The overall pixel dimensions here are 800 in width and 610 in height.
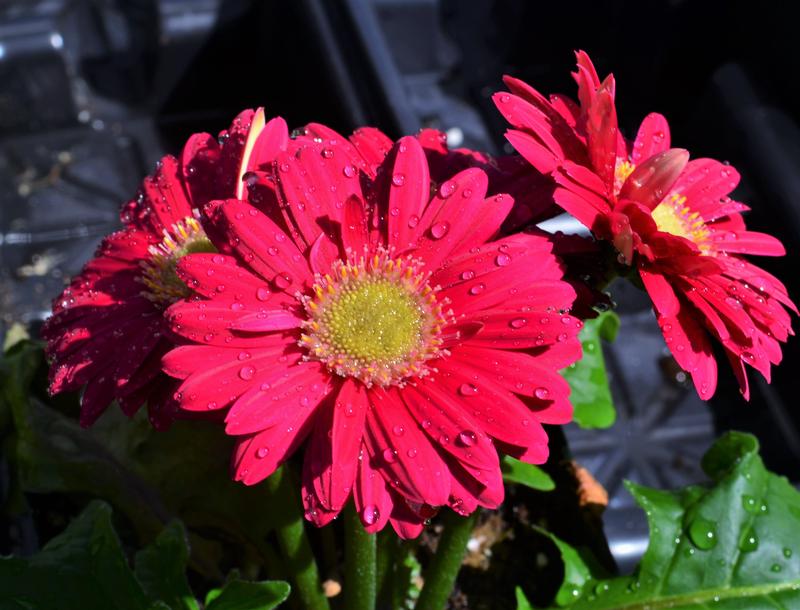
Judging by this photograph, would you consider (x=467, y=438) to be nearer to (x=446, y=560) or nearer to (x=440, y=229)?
(x=440, y=229)

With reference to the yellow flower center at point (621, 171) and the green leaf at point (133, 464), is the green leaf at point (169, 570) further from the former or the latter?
the yellow flower center at point (621, 171)

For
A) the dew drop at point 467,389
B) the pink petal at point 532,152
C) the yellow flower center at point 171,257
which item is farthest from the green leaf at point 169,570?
the pink petal at point 532,152

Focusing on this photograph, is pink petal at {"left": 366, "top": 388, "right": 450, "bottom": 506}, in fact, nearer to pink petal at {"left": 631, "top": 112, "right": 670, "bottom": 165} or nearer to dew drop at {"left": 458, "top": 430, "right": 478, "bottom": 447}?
dew drop at {"left": 458, "top": 430, "right": 478, "bottom": 447}

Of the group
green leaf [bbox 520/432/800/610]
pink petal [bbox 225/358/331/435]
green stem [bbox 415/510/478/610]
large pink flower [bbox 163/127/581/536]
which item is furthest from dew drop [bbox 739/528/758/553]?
pink petal [bbox 225/358/331/435]

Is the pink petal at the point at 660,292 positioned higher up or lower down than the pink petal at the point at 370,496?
higher up

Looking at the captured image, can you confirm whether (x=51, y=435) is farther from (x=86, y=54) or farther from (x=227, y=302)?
(x=86, y=54)

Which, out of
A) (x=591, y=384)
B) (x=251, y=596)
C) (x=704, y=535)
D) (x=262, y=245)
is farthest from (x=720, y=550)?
(x=262, y=245)
